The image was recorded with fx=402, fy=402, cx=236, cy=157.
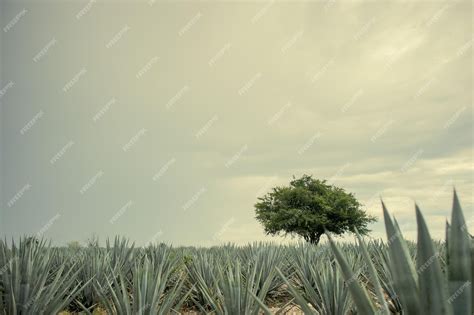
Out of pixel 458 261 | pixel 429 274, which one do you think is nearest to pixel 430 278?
pixel 429 274

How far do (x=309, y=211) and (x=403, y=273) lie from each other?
2602 cm

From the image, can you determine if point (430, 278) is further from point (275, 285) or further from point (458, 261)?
point (275, 285)

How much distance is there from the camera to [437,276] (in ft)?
4.76

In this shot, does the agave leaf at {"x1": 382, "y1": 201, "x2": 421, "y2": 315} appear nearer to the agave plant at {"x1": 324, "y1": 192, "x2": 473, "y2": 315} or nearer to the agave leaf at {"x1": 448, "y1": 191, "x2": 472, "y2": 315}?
A: the agave plant at {"x1": 324, "y1": 192, "x2": 473, "y2": 315}

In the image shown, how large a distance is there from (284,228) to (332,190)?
4.81m

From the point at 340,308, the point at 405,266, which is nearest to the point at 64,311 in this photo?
the point at 340,308

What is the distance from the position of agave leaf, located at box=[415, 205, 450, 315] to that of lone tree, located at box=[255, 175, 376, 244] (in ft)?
82.3

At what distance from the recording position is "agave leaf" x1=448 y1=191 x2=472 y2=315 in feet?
4.81

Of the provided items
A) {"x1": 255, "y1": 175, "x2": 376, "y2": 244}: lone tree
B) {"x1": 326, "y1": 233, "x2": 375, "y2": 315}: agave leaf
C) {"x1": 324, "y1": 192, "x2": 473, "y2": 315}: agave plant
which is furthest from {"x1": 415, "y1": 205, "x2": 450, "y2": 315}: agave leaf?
{"x1": 255, "y1": 175, "x2": 376, "y2": 244}: lone tree

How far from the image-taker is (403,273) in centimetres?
160

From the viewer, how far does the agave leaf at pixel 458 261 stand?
4.81ft

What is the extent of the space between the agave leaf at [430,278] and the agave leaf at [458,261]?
5 centimetres

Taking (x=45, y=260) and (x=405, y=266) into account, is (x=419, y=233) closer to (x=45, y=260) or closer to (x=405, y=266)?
(x=405, y=266)

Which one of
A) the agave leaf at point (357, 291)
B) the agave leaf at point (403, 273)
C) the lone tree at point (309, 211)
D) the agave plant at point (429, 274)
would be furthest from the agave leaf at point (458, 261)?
the lone tree at point (309, 211)
